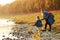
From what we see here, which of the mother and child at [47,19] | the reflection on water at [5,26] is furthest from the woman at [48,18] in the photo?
the reflection on water at [5,26]

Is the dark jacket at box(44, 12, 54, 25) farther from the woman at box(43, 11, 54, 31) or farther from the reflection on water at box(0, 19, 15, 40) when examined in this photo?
the reflection on water at box(0, 19, 15, 40)

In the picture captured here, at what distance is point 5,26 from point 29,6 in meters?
0.52

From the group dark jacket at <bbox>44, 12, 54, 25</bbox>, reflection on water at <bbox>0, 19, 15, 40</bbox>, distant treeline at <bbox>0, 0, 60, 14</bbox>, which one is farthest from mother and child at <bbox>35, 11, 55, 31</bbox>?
reflection on water at <bbox>0, 19, 15, 40</bbox>

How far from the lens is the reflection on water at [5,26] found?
4.26 meters

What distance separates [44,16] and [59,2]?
34cm

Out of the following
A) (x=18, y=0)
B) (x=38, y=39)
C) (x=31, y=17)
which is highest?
(x=18, y=0)

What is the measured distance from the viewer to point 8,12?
4.39 metres

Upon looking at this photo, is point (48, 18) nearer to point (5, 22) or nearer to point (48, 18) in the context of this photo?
point (48, 18)

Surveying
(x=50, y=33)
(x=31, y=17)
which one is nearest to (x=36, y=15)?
(x=31, y=17)

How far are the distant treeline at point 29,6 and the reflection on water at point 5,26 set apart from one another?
170 mm

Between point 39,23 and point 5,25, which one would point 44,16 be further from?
point 5,25

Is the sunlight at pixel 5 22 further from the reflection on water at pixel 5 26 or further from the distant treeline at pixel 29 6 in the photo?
the distant treeline at pixel 29 6

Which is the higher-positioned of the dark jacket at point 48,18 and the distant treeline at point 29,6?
the distant treeline at point 29,6

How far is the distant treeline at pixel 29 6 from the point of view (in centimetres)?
436
